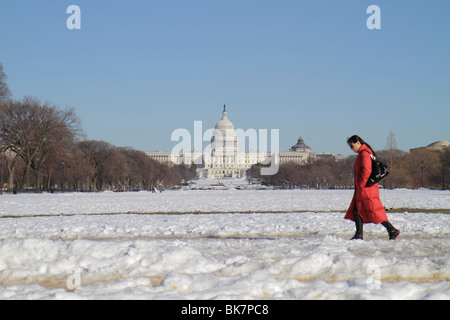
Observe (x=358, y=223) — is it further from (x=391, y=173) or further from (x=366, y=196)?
(x=391, y=173)

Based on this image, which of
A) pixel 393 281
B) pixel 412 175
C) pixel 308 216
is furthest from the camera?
pixel 412 175

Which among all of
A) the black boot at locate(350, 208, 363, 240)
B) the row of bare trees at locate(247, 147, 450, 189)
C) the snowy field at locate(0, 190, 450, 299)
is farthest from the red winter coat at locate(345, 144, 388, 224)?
the row of bare trees at locate(247, 147, 450, 189)

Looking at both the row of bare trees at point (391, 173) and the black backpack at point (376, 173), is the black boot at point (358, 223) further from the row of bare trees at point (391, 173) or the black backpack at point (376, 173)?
the row of bare trees at point (391, 173)

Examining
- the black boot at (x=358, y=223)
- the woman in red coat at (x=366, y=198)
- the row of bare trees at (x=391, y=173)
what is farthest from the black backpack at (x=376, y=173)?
the row of bare trees at (x=391, y=173)

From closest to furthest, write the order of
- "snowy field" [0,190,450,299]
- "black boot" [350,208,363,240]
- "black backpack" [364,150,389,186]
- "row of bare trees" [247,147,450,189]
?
"snowy field" [0,190,450,299], "black backpack" [364,150,389,186], "black boot" [350,208,363,240], "row of bare trees" [247,147,450,189]

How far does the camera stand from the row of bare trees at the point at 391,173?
69.9m

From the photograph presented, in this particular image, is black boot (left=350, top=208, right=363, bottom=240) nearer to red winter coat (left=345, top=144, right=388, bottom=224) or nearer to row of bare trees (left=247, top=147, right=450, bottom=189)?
red winter coat (left=345, top=144, right=388, bottom=224)

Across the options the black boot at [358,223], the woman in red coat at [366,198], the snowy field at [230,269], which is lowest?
the snowy field at [230,269]

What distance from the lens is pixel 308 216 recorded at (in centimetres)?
1488

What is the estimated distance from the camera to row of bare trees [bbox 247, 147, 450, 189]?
6988cm
